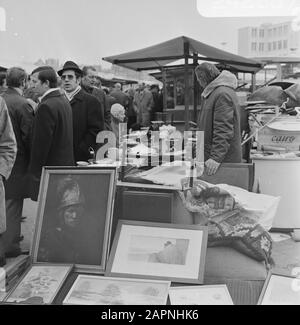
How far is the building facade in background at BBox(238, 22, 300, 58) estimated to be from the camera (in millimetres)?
1715

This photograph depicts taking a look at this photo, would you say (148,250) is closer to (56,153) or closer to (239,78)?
(56,153)

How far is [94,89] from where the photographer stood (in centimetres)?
207

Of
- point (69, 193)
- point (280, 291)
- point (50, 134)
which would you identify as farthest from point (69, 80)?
point (280, 291)

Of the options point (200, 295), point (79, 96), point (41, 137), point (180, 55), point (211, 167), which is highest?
point (180, 55)

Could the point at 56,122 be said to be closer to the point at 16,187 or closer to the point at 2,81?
the point at 16,187

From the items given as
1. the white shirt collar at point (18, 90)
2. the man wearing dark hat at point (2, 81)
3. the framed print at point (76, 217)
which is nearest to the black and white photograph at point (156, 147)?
the framed print at point (76, 217)

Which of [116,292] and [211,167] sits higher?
[211,167]

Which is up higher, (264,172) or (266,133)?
(266,133)

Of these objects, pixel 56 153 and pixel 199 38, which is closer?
pixel 199 38

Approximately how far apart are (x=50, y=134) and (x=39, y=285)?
69cm

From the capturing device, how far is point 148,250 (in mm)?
1714

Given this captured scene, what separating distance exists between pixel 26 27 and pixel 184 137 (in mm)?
777
